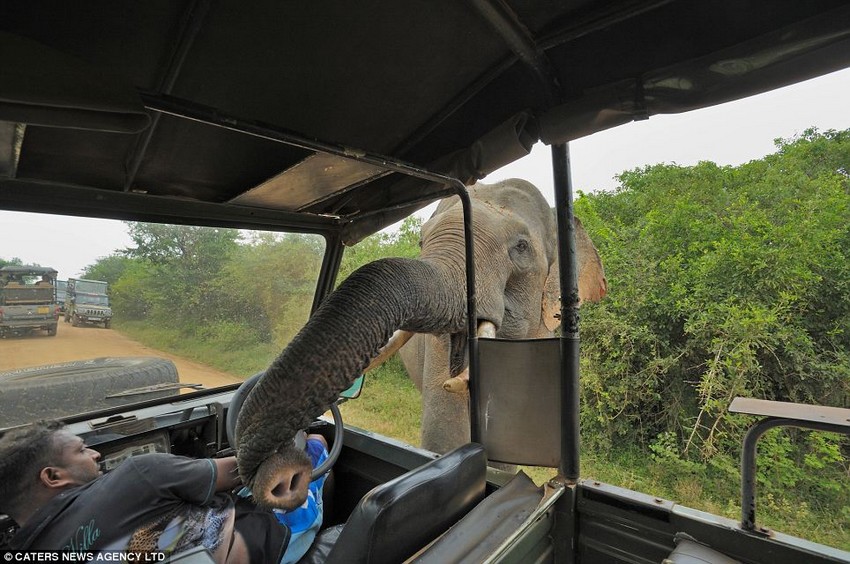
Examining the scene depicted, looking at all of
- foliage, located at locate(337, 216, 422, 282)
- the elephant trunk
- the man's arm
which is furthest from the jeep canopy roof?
foliage, located at locate(337, 216, 422, 282)

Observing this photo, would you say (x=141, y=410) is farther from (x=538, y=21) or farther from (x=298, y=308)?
(x=538, y=21)

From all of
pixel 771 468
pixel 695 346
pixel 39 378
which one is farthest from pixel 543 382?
pixel 695 346

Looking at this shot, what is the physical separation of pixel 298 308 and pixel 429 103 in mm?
2320

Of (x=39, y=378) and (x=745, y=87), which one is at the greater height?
(x=745, y=87)

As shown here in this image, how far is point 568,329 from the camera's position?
192 cm

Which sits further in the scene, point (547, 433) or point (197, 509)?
point (547, 433)

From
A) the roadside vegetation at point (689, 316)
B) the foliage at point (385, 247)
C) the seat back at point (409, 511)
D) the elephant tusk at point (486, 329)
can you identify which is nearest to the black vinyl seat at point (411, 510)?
the seat back at point (409, 511)

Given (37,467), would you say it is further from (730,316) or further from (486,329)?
(730,316)

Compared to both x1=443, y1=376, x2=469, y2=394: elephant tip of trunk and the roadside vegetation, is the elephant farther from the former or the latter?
the roadside vegetation

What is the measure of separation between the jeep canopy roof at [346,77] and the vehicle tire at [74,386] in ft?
2.84

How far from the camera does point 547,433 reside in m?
2.05

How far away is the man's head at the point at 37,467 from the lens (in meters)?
1.71

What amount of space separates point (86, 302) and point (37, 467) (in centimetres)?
84

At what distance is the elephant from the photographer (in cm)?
145
